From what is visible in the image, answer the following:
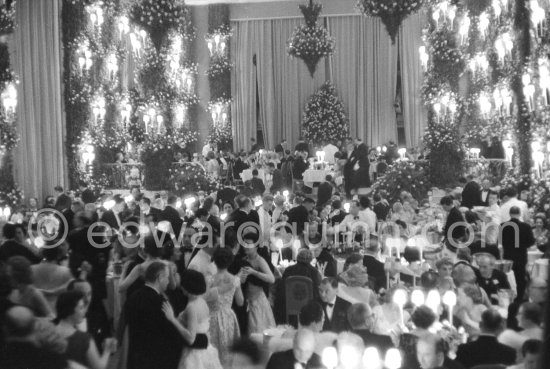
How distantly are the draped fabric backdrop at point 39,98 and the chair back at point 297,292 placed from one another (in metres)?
10.1

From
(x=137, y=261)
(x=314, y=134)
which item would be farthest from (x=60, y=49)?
(x=137, y=261)

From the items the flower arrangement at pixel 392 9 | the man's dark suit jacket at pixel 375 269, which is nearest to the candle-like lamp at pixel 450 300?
the man's dark suit jacket at pixel 375 269

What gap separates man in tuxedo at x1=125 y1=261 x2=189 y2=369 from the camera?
5223 mm

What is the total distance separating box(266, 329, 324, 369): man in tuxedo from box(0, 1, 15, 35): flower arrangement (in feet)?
37.6

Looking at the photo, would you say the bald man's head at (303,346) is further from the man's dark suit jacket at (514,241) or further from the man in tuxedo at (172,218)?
the man in tuxedo at (172,218)

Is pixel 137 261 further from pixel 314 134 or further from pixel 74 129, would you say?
pixel 314 134

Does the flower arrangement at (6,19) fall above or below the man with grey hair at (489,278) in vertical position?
above

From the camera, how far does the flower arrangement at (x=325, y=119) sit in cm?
2417

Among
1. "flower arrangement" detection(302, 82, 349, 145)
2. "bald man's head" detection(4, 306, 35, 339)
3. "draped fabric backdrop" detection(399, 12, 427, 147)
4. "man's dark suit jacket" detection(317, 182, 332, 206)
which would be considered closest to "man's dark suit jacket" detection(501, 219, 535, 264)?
"man's dark suit jacket" detection(317, 182, 332, 206)

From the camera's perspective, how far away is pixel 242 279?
693 cm

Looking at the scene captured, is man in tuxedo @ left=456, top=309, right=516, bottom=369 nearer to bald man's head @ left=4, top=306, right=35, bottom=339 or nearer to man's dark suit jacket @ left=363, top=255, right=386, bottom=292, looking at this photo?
bald man's head @ left=4, top=306, right=35, bottom=339

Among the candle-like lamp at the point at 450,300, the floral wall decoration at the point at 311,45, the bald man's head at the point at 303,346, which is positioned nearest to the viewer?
the bald man's head at the point at 303,346

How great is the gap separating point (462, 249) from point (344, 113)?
17825 mm

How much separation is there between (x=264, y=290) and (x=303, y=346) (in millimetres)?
2758
